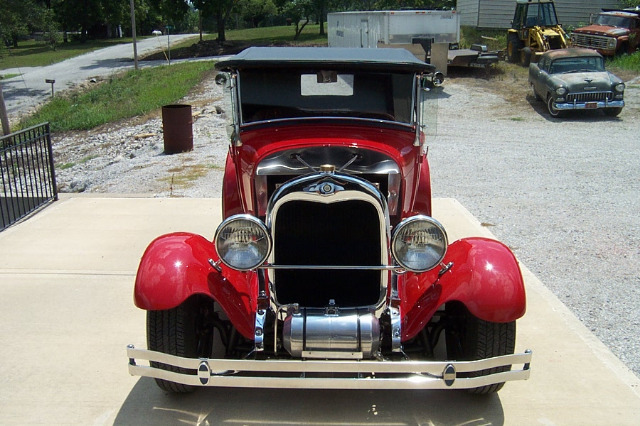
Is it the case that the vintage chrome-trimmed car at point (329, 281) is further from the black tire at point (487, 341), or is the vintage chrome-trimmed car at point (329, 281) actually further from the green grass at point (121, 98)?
the green grass at point (121, 98)

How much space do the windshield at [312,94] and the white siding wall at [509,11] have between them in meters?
24.7

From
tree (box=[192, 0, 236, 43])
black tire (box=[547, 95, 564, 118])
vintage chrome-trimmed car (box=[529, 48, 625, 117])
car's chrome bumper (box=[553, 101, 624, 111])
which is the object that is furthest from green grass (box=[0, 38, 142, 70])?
car's chrome bumper (box=[553, 101, 624, 111])

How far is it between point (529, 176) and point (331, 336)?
7.15m

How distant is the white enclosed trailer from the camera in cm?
1741

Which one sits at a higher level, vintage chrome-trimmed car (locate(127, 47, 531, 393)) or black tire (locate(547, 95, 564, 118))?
vintage chrome-trimmed car (locate(127, 47, 531, 393))

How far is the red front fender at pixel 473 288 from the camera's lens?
3195 mm

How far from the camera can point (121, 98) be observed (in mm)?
20031

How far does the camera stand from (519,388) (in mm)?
3697

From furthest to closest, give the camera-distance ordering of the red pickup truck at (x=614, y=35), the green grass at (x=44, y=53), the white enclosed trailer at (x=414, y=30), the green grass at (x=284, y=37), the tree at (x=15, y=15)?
1. the green grass at (x=284, y=37)
2. the green grass at (x=44, y=53)
3. the red pickup truck at (x=614, y=35)
4. the tree at (x=15, y=15)
5. the white enclosed trailer at (x=414, y=30)

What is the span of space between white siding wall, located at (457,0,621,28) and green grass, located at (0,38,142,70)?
21.2 metres

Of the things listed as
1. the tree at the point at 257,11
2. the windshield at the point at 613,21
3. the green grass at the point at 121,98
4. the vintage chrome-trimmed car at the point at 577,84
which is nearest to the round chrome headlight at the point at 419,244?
the vintage chrome-trimmed car at the point at 577,84

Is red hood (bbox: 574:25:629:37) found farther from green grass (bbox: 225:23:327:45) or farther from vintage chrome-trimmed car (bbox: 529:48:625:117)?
green grass (bbox: 225:23:327:45)

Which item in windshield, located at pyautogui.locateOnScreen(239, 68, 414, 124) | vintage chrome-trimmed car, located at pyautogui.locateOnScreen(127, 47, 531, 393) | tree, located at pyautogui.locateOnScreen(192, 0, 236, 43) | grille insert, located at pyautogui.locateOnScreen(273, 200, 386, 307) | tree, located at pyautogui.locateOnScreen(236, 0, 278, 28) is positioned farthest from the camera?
tree, located at pyautogui.locateOnScreen(236, 0, 278, 28)

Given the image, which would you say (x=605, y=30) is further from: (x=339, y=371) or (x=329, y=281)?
(x=339, y=371)
